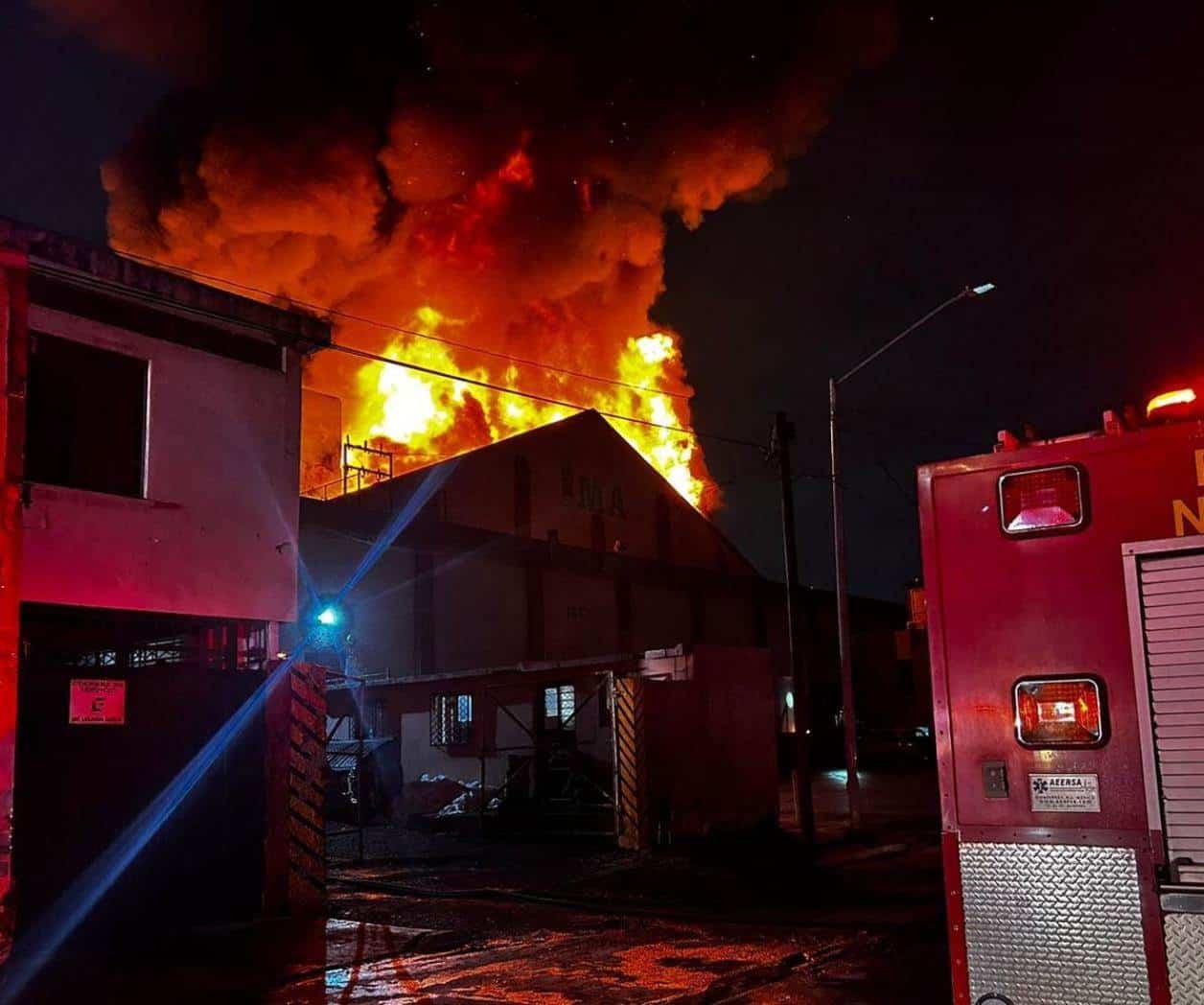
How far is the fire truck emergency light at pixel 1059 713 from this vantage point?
4.55m

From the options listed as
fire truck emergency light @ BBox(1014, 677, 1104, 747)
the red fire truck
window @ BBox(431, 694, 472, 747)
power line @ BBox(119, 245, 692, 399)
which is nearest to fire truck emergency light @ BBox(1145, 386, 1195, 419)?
the red fire truck

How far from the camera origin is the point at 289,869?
12039mm

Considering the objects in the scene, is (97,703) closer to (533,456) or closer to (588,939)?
(588,939)

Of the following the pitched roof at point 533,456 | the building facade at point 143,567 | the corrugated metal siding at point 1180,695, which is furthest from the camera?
the pitched roof at point 533,456

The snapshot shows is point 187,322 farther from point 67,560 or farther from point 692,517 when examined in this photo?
point 692,517

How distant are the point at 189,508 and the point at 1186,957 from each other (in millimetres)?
10075

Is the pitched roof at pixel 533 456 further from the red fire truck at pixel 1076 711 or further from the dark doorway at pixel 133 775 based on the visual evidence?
the red fire truck at pixel 1076 711

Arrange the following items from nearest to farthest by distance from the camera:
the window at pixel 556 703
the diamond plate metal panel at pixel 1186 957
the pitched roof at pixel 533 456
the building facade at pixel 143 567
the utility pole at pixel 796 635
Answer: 1. the diamond plate metal panel at pixel 1186 957
2. the building facade at pixel 143 567
3. the utility pole at pixel 796 635
4. the window at pixel 556 703
5. the pitched roof at pixel 533 456

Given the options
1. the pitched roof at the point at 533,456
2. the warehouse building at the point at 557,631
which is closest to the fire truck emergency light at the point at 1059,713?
the warehouse building at the point at 557,631

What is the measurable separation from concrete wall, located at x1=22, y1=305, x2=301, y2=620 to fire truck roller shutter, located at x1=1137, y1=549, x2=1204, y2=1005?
9.40 meters

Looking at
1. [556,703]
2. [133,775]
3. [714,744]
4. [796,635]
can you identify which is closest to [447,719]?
[556,703]

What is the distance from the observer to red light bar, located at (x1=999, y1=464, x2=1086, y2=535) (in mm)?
4734

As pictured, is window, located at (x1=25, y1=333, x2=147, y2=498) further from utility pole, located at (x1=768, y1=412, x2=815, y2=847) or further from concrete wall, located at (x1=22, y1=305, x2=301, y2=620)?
utility pole, located at (x1=768, y1=412, x2=815, y2=847)

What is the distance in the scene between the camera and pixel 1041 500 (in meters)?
4.83
